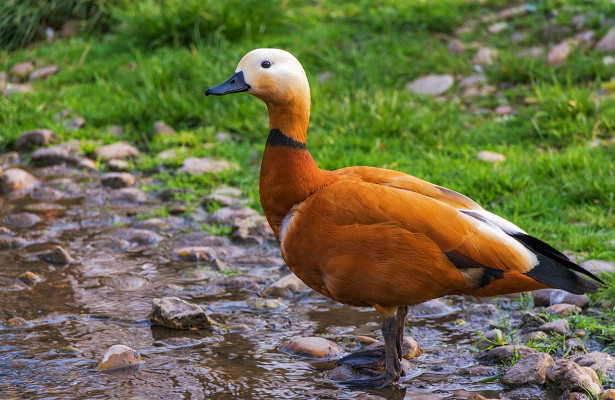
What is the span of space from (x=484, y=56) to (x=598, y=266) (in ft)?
11.7

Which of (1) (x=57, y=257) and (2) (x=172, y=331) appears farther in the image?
(1) (x=57, y=257)

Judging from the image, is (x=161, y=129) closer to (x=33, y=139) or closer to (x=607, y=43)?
(x=33, y=139)

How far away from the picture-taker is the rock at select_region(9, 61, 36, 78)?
860 centimetres

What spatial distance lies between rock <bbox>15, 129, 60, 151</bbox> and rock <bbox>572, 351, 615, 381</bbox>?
4.72 metres

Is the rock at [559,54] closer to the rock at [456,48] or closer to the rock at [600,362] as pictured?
the rock at [456,48]

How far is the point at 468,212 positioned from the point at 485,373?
0.68 meters

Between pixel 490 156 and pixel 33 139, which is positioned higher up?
pixel 33 139

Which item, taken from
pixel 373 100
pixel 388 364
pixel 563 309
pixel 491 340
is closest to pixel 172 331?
pixel 388 364

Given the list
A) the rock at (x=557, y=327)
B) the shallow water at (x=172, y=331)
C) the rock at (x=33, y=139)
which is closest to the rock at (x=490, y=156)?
the shallow water at (x=172, y=331)

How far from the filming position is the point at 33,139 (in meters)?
6.93

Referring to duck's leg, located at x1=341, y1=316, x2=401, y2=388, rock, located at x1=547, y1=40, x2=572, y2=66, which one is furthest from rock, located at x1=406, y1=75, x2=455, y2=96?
duck's leg, located at x1=341, y1=316, x2=401, y2=388

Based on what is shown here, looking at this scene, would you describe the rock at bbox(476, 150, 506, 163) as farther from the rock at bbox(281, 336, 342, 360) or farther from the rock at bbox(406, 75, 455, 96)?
the rock at bbox(281, 336, 342, 360)

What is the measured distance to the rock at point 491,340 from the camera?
384 cm

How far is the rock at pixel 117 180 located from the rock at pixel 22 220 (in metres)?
0.75
